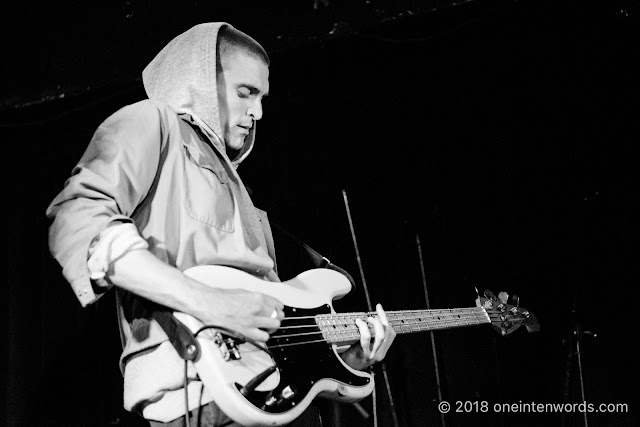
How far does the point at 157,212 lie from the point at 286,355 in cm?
52

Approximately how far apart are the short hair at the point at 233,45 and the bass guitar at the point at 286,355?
895 mm

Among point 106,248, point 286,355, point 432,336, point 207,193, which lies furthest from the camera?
point 432,336

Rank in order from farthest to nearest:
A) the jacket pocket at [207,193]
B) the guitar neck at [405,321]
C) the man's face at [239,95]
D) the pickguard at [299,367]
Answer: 1. the man's face at [239,95]
2. the guitar neck at [405,321]
3. the jacket pocket at [207,193]
4. the pickguard at [299,367]

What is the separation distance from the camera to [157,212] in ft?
5.83

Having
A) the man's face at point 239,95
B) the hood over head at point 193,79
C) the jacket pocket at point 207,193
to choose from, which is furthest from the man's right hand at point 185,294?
the man's face at point 239,95

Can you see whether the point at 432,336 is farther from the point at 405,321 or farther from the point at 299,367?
the point at 299,367

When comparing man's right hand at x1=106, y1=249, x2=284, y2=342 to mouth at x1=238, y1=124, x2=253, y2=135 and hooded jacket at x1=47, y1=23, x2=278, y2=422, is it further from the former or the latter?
mouth at x1=238, y1=124, x2=253, y2=135

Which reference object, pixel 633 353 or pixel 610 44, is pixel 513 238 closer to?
pixel 633 353

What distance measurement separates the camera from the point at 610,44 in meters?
3.34

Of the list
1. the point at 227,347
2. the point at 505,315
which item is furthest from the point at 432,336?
the point at 227,347

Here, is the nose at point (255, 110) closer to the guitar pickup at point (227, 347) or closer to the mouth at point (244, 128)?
the mouth at point (244, 128)

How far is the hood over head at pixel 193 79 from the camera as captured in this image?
7.27 ft

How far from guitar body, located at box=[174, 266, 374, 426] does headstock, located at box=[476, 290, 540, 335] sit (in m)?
0.97

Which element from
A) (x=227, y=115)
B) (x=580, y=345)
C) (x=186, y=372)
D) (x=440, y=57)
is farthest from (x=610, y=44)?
(x=186, y=372)
